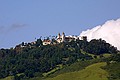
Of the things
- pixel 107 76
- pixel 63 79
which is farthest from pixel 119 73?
pixel 63 79

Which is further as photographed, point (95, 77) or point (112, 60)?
point (112, 60)

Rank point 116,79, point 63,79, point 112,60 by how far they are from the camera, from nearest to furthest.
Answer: point 116,79, point 63,79, point 112,60

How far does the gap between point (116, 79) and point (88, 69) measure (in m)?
16.1

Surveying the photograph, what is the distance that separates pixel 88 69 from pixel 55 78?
13790 mm

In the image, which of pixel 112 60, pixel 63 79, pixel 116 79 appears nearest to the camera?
pixel 116 79

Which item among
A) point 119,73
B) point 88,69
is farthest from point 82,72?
point 119,73

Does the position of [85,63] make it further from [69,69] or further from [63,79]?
[63,79]

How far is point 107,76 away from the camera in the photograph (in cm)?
16300

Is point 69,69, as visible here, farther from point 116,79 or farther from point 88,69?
point 116,79

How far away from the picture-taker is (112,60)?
19088 cm

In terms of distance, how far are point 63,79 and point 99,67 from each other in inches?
612

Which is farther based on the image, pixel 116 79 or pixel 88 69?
pixel 88 69

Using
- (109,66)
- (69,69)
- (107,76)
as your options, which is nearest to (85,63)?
(69,69)

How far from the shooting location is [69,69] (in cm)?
19525
